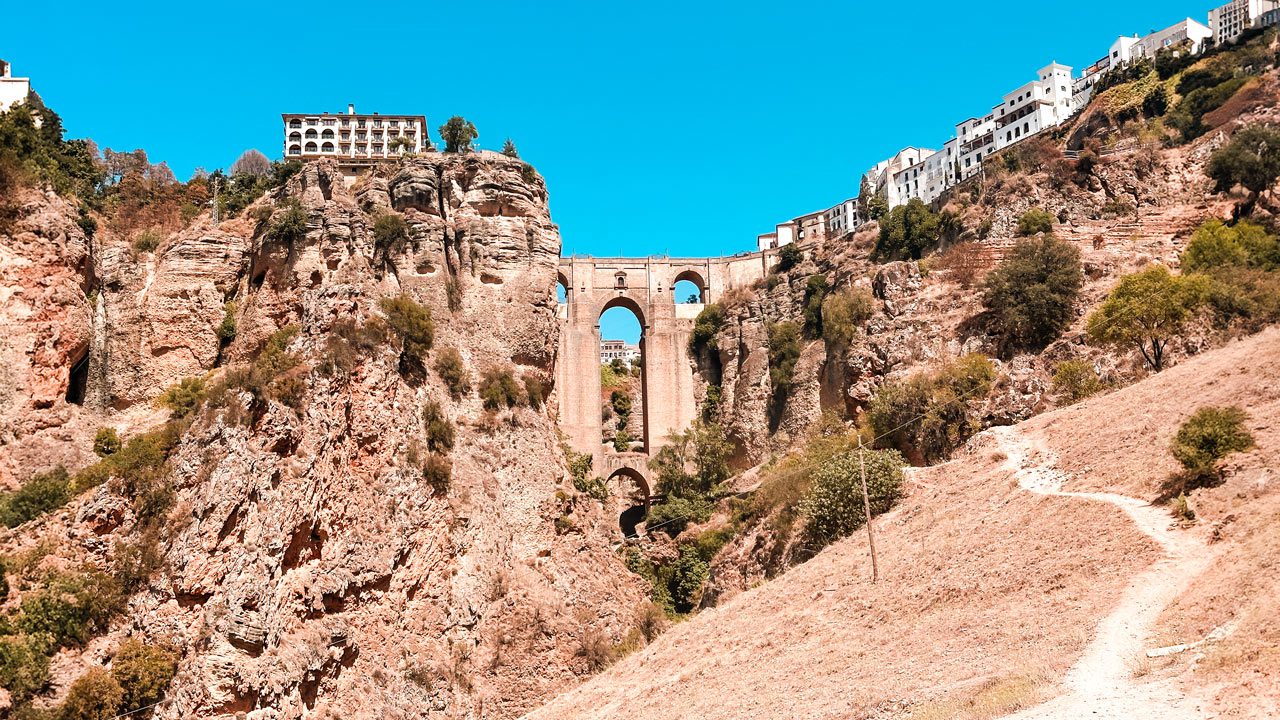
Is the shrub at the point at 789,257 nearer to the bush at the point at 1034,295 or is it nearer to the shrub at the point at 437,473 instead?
Result: the bush at the point at 1034,295

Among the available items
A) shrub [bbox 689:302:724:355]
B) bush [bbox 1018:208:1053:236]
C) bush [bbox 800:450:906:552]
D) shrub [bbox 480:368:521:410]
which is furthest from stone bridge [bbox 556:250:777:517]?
bush [bbox 800:450:906:552]

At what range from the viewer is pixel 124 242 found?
43.7m

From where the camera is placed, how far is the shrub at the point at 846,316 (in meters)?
51.1

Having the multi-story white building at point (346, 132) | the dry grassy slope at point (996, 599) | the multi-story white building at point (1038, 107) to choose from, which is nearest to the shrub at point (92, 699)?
the dry grassy slope at point (996, 599)

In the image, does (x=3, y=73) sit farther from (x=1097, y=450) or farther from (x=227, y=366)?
(x=1097, y=450)

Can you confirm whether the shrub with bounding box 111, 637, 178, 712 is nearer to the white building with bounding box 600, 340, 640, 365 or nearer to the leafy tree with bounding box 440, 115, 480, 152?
the leafy tree with bounding box 440, 115, 480, 152

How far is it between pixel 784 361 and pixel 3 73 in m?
40.7

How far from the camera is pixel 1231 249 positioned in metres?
43.7

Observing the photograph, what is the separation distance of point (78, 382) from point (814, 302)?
3386cm

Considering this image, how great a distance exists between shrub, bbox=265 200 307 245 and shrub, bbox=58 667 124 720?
18.6m

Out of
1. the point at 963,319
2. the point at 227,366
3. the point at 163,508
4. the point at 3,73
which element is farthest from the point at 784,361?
the point at 3,73

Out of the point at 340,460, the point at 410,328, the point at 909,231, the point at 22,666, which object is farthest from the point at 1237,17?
the point at 22,666

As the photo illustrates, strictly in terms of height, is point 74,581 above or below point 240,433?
below

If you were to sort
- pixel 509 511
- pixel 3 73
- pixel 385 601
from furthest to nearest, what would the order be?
pixel 3 73, pixel 509 511, pixel 385 601
